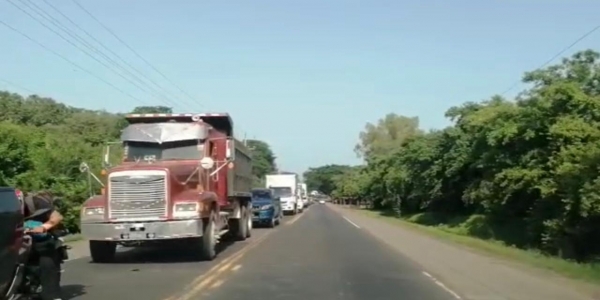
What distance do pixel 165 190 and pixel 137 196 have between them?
689 millimetres

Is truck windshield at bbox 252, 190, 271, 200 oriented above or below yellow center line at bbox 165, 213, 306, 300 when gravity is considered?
above

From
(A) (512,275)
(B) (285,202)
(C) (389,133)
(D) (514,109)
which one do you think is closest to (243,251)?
(A) (512,275)

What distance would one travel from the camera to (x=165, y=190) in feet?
67.6

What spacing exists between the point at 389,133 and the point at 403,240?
104 meters

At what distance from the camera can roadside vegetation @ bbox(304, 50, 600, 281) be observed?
2786 cm

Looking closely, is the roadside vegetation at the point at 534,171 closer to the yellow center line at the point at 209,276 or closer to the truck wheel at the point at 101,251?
the yellow center line at the point at 209,276

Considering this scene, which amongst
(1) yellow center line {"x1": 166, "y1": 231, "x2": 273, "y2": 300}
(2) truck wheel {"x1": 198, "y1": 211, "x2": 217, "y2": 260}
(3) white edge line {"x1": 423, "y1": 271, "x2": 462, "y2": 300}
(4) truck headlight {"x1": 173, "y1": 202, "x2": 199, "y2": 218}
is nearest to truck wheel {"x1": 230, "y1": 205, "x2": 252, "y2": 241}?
(1) yellow center line {"x1": 166, "y1": 231, "x2": 273, "y2": 300}

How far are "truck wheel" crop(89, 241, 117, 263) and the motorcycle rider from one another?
861 cm

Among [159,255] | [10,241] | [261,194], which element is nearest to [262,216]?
[261,194]

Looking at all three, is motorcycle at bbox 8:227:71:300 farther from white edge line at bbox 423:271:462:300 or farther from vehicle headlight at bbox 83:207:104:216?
vehicle headlight at bbox 83:207:104:216

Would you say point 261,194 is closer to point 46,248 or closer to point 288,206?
point 288,206

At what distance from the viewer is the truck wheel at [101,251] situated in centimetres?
2117

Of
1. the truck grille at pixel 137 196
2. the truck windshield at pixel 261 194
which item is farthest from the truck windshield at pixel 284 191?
the truck grille at pixel 137 196

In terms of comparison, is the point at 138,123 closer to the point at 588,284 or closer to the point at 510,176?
the point at 588,284
